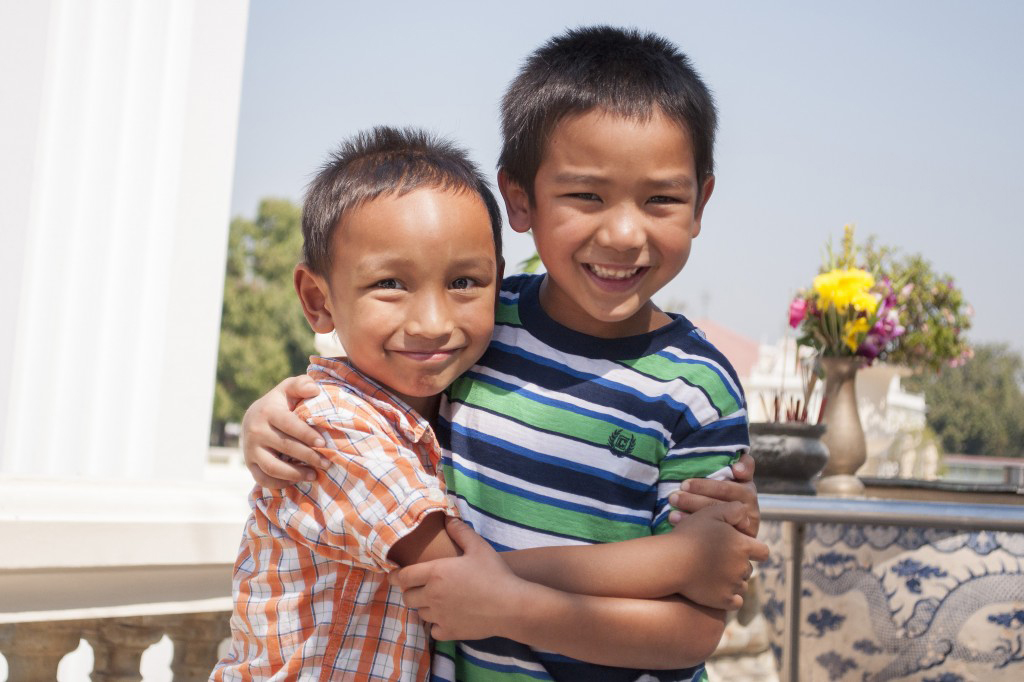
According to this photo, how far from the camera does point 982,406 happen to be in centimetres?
4638

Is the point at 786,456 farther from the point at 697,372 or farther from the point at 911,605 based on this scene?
the point at 697,372

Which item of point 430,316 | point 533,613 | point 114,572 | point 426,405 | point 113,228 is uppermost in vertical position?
point 113,228

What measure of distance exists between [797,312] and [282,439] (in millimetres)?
2315

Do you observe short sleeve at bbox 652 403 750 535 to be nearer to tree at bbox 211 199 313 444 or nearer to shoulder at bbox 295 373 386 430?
shoulder at bbox 295 373 386 430

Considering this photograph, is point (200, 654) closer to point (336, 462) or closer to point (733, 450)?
point (336, 462)

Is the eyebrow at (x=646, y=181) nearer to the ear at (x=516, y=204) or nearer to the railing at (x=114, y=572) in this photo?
the ear at (x=516, y=204)

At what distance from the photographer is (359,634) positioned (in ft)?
4.03

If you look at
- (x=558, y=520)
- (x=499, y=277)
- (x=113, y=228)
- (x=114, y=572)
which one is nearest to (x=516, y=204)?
(x=499, y=277)

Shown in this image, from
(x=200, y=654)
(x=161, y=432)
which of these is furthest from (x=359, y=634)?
(x=161, y=432)

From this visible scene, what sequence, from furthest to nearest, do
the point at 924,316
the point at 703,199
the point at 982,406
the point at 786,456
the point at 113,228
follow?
the point at 982,406
the point at 924,316
the point at 113,228
the point at 786,456
the point at 703,199

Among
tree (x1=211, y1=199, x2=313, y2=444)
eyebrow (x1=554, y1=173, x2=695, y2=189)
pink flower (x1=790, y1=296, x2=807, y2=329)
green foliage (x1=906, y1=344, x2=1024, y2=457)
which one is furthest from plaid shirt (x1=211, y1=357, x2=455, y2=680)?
green foliage (x1=906, y1=344, x2=1024, y2=457)

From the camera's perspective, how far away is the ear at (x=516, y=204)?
4.43 ft

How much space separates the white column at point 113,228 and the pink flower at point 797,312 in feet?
5.68

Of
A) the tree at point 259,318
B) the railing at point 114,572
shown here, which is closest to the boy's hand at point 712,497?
the railing at point 114,572
